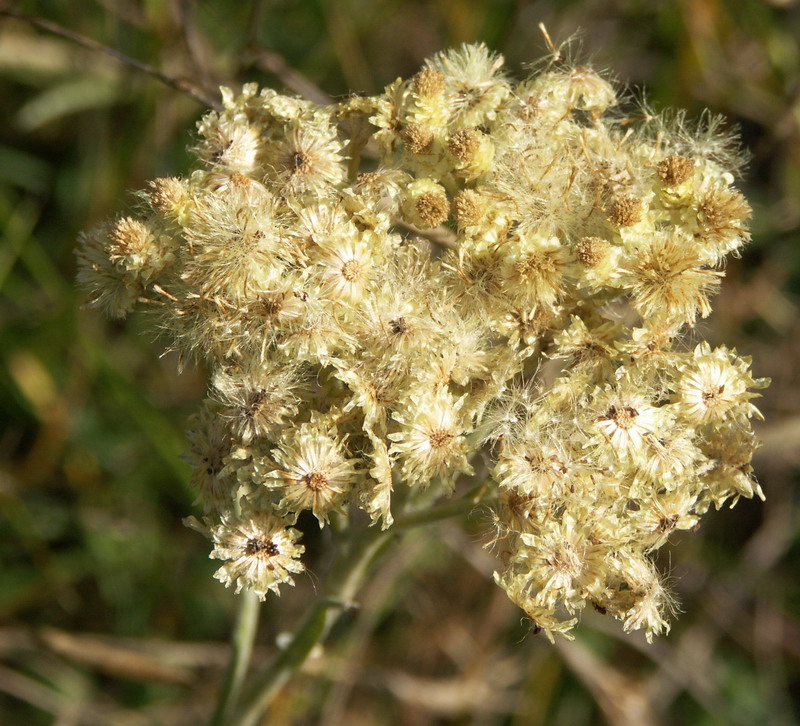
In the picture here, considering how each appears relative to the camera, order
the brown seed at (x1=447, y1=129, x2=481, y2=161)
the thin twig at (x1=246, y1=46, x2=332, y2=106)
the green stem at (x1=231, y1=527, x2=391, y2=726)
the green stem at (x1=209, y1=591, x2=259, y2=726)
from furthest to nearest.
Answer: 1. the thin twig at (x1=246, y1=46, x2=332, y2=106)
2. the green stem at (x1=209, y1=591, x2=259, y2=726)
3. the green stem at (x1=231, y1=527, x2=391, y2=726)
4. the brown seed at (x1=447, y1=129, x2=481, y2=161)

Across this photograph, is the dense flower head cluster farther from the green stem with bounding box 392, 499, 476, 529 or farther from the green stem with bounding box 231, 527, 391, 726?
the green stem with bounding box 231, 527, 391, 726

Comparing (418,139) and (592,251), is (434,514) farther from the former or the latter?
(418,139)

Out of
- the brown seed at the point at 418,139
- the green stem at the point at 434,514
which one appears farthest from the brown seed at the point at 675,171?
the green stem at the point at 434,514

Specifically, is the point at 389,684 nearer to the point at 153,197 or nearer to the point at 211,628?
the point at 211,628

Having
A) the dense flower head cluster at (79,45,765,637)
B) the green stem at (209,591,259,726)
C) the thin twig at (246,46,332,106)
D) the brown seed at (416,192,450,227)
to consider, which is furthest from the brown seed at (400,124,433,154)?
the green stem at (209,591,259,726)

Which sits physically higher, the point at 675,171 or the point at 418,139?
the point at 675,171

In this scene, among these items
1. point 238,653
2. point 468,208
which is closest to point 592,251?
point 468,208
